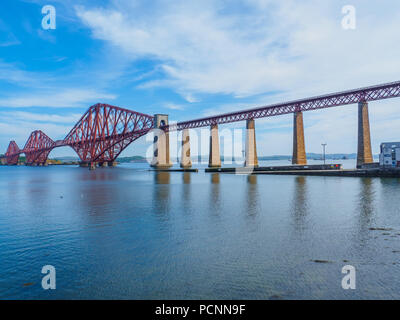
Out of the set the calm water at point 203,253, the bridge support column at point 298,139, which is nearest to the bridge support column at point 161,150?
the bridge support column at point 298,139

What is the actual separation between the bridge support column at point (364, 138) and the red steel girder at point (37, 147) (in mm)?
154954

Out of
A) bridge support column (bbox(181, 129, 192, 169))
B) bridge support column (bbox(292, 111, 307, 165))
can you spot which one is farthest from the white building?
bridge support column (bbox(181, 129, 192, 169))

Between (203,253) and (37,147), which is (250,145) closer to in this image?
(203,253)

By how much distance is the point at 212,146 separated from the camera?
72500 mm

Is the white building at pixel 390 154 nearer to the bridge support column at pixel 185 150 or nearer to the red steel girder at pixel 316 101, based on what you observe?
the red steel girder at pixel 316 101

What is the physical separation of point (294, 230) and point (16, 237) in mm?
12156

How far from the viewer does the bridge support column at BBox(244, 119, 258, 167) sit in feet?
202

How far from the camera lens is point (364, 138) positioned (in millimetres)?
44812

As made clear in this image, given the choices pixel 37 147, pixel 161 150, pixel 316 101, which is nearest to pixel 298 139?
pixel 316 101

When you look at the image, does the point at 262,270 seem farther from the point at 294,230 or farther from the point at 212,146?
the point at 212,146

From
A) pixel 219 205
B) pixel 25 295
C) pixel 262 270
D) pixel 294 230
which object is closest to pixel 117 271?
pixel 25 295

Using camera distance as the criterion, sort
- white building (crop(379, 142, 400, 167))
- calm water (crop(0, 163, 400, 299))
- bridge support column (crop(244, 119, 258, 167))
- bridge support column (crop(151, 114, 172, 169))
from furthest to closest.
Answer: bridge support column (crop(151, 114, 172, 169)) → bridge support column (crop(244, 119, 258, 167)) → white building (crop(379, 142, 400, 167)) → calm water (crop(0, 163, 400, 299))

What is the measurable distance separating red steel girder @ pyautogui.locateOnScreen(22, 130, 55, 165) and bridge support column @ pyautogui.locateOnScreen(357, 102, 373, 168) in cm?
15495

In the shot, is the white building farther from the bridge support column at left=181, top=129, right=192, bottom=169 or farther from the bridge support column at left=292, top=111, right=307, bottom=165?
the bridge support column at left=181, top=129, right=192, bottom=169
